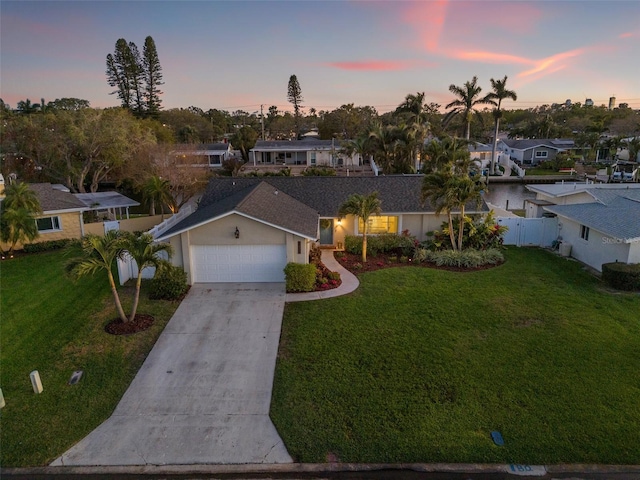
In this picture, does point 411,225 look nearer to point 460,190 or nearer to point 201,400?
point 460,190

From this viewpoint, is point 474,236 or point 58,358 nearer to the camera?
point 58,358

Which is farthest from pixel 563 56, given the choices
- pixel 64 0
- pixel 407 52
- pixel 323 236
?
pixel 64 0

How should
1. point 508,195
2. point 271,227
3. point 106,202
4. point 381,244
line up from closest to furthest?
point 271,227
point 381,244
point 106,202
point 508,195

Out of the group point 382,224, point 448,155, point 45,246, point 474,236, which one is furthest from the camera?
point 448,155

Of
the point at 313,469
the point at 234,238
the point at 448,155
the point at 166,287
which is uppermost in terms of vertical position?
the point at 448,155

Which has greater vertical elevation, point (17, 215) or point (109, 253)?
point (17, 215)

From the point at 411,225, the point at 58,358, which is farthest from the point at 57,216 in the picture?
the point at 411,225

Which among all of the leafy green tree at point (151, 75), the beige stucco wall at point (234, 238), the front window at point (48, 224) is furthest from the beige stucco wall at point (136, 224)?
the leafy green tree at point (151, 75)

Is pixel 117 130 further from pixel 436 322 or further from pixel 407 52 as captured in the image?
pixel 436 322
